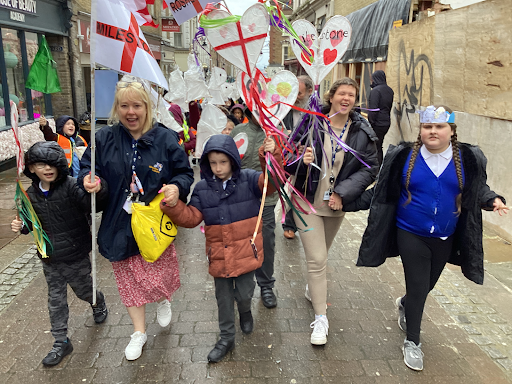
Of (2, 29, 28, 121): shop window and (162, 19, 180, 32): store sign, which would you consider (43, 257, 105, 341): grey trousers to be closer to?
(2, 29, 28, 121): shop window

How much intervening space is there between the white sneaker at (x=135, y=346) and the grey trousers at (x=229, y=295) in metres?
0.59

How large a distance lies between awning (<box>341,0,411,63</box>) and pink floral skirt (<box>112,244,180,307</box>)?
8.11 m

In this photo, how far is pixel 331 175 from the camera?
3.17m

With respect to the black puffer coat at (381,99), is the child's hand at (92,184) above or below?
below

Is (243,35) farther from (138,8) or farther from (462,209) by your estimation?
(462,209)

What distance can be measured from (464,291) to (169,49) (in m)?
31.0

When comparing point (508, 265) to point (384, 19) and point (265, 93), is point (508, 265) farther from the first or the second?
point (384, 19)

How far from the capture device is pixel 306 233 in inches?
126

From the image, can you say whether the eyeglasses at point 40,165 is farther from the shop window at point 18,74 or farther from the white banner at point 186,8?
the shop window at point 18,74

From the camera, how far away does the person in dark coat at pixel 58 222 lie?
9.03 feet

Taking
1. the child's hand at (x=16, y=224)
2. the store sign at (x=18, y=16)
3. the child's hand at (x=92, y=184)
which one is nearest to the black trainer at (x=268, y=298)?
the child's hand at (x=92, y=184)

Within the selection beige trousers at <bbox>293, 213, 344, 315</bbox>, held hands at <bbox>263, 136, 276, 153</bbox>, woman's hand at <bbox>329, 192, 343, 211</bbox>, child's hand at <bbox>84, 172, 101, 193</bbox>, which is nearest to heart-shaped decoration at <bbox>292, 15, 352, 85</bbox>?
held hands at <bbox>263, 136, 276, 153</bbox>

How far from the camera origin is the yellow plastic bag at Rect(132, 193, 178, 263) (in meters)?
2.67

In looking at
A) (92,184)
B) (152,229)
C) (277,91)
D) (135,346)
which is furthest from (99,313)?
(277,91)
